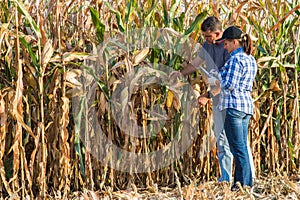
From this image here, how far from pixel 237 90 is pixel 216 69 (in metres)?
0.37

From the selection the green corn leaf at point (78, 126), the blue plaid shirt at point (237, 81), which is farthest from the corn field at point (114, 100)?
the blue plaid shirt at point (237, 81)

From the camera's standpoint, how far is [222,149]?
3.75 meters

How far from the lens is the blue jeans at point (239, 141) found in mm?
3438

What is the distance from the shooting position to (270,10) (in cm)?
423

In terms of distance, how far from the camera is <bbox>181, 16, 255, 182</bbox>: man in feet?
11.8

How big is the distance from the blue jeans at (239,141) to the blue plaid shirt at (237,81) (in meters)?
0.05

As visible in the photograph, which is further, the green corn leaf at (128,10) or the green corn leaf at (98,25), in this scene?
the green corn leaf at (128,10)

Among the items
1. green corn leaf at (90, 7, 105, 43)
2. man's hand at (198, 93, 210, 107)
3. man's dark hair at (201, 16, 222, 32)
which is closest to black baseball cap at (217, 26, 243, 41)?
man's dark hair at (201, 16, 222, 32)

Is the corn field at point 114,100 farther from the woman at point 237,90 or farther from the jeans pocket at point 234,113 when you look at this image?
the jeans pocket at point 234,113

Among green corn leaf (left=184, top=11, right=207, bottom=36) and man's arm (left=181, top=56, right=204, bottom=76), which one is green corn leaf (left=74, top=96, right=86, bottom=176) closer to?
man's arm (left=181, top=56, right=204, bottom=76)

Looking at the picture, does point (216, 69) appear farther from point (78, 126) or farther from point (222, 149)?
point (78, 126)

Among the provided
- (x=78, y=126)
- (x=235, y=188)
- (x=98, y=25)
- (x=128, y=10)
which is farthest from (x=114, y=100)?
(x=235, y=188)

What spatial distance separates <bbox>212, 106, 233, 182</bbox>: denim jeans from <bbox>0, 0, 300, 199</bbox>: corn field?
0.40ft

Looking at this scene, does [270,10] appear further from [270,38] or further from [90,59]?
[90,59]
